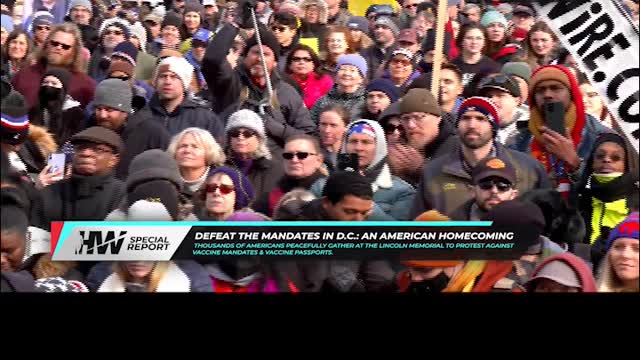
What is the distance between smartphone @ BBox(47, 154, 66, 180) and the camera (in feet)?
23.3

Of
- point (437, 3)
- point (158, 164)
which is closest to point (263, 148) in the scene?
point (158, 164)

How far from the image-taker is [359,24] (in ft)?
23.6

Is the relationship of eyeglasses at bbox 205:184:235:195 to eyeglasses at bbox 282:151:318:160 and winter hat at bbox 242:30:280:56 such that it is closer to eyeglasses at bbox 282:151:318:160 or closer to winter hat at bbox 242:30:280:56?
eyeglasses at bbox 282:151:318:160

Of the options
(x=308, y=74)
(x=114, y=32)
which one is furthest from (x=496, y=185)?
(x=114, y=32)

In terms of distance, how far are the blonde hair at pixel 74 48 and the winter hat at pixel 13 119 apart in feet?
0.72

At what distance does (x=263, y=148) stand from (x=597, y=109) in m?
1.29

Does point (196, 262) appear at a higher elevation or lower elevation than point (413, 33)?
lower

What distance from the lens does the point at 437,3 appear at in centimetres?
719

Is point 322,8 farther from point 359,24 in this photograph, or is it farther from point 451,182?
point 451,182

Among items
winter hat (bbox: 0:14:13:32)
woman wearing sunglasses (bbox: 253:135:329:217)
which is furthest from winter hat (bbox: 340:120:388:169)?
winter hat (bbox: 0:14:13:32)

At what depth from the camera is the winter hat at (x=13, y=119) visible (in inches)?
281

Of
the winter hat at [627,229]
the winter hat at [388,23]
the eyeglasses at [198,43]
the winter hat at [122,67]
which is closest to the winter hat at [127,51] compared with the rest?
the winter hat at [122,67]

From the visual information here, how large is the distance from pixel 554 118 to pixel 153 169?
5.07 ft
